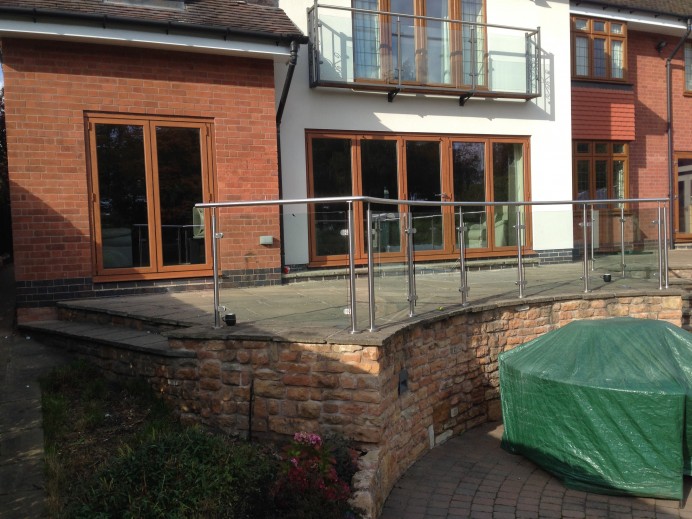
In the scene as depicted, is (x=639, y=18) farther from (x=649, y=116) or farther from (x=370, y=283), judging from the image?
(x=370, y=283)

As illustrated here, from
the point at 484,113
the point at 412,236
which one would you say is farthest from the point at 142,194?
the point at 484,113

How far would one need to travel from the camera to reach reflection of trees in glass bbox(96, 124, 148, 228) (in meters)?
8.29

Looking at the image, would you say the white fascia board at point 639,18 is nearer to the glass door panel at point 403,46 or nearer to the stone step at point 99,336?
the glass door panel at point 403,46

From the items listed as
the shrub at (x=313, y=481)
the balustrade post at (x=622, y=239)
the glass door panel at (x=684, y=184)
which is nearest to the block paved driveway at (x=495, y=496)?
the shrub at (x=313, y=481)

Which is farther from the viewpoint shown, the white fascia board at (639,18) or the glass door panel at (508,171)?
the white fascia board at (639,18)

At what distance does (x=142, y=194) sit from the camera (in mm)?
8516

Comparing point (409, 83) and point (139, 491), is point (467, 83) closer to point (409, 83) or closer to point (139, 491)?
point (409, 83)

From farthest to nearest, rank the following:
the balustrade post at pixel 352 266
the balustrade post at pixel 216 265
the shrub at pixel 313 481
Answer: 1. the balustrade post at pixel 216 265
2. the balustrade post at pixel 352 266
3. the shrub at pixel 313 481

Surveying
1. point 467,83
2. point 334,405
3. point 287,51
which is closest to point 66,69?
point 287,51

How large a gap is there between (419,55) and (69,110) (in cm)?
578

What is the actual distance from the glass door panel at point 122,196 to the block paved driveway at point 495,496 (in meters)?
4.83

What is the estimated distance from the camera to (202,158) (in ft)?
29.3

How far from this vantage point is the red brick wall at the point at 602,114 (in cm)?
1322

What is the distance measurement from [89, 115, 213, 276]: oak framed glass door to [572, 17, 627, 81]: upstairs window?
8.52 metres
